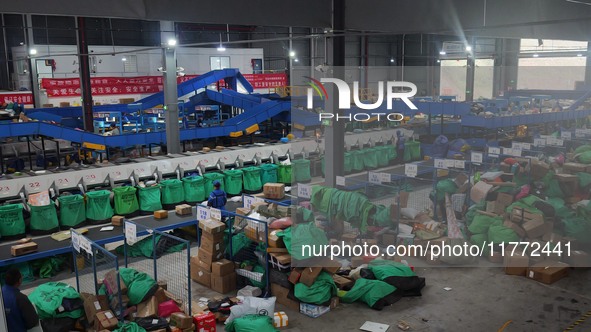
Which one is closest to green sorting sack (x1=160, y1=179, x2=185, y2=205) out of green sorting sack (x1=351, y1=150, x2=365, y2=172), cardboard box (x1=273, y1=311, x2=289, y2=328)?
cardboard box (x1=273, y1=311, x2=289, y2=328)

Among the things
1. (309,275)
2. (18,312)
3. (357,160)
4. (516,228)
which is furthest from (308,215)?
(357,160)

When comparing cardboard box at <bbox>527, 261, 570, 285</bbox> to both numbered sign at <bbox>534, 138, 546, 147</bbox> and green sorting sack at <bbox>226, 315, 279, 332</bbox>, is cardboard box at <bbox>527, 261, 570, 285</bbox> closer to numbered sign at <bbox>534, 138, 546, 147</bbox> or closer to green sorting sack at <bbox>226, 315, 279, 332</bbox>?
green sorting sack at <bbox>226, 315, 279, 332</bbox>

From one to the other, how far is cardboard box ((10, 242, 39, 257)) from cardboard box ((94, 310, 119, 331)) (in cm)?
252

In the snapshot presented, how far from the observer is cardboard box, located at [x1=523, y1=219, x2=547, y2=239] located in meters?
8.43

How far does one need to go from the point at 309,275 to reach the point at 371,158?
350 inches

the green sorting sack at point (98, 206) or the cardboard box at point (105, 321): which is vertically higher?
the green sorting sack at point (98, 206)

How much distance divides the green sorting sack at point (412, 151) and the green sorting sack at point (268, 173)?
4.85 m

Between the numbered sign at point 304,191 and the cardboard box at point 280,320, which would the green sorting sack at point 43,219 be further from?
the cardboard box at point 280,320

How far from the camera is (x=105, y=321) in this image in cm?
557

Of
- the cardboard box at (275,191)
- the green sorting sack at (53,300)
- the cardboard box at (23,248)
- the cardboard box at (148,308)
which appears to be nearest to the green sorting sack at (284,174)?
the cardboard box at (275,191)

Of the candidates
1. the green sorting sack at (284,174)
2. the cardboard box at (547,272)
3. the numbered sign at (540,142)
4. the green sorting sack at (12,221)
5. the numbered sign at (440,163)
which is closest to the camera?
the cardboard box at (547,272)

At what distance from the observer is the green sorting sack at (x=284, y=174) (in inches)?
509

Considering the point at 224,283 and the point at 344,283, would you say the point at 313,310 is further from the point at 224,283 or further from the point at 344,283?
the point at 224,283

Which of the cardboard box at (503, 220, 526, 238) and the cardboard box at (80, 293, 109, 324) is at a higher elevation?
the cardboard box at (503, 220, 526, 238)
